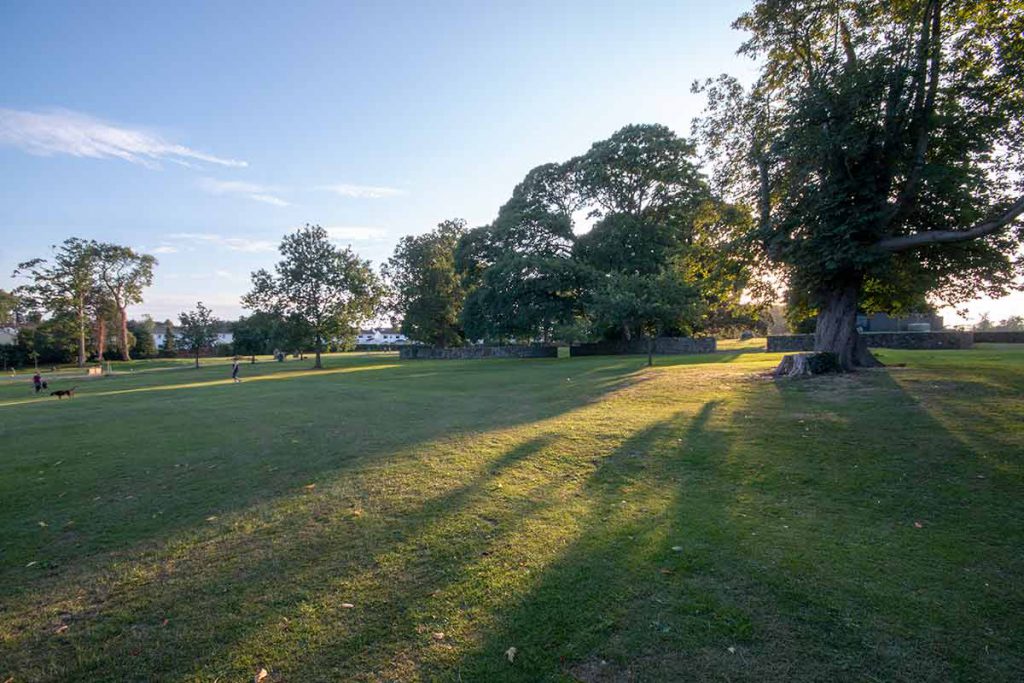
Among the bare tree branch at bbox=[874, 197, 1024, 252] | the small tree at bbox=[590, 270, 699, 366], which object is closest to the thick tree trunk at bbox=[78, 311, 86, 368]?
the small tree at bbox=[590, 270, 699, 366]

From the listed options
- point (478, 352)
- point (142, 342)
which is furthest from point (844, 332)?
point (142, 342)

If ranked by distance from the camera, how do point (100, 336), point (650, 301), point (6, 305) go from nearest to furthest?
point (650, 301) < point (100, 336) < point (6, 305)

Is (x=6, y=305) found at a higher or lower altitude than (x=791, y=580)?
higher

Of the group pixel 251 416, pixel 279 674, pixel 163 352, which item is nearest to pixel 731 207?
pixel 251 416

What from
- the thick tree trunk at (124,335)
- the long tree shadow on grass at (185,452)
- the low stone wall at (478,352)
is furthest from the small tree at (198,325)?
the long tree shadow on grass at (185,452)

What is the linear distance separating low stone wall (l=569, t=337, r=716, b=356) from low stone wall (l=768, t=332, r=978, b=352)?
15.6 ft

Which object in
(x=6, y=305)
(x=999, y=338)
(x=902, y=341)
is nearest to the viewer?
(x=902, y=341)

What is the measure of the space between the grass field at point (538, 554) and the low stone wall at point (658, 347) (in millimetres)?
27964

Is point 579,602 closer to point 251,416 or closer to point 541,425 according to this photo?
point 541,425

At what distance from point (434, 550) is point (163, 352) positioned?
87.1 meters

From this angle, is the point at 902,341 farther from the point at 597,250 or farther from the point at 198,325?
the point at 198,325

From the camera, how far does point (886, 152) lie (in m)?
14.6

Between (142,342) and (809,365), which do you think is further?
(142,342)

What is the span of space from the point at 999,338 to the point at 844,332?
29714 mm
